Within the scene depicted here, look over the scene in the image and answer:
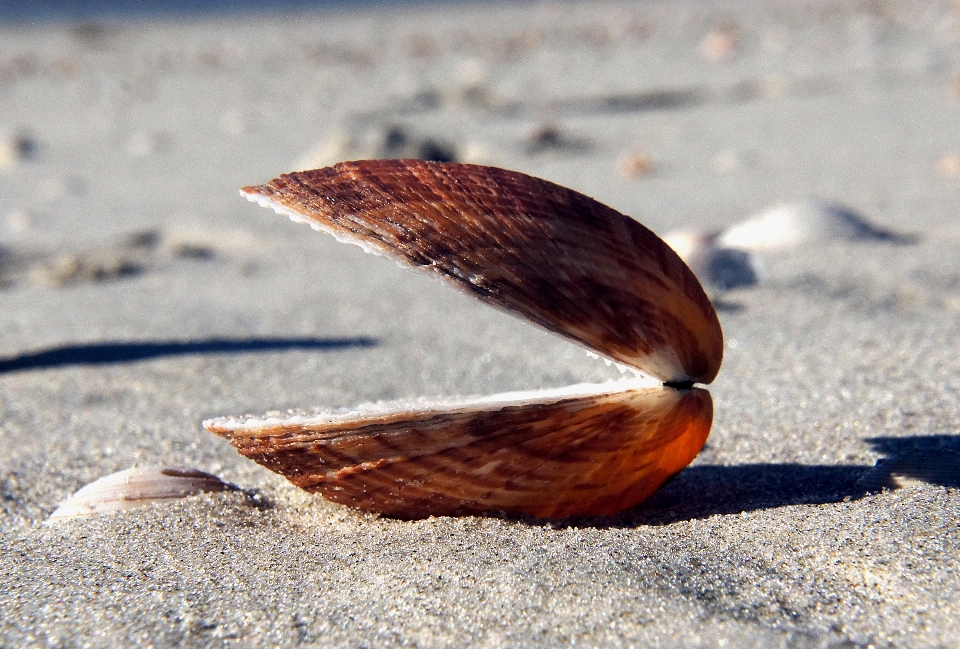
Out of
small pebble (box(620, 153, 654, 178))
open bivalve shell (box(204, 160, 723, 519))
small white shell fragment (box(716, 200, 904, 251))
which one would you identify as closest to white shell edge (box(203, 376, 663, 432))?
open bivalve shell (box(204, 160, 723, 519))

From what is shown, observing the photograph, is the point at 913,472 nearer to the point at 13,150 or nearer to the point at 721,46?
the point at 13,150

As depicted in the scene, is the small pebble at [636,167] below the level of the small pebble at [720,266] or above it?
above

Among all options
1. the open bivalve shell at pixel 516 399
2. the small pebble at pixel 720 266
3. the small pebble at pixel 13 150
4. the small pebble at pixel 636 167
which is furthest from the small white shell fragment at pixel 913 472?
the small pebble at pixel 13 150

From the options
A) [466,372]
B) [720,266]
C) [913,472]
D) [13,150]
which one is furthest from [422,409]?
[13,150]

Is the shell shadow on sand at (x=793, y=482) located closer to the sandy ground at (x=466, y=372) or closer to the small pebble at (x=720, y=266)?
the sandy ground at (x=466, y=372)

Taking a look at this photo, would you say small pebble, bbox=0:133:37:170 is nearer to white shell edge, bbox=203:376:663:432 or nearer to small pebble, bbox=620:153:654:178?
small pebble, bbox=620:153:654:178
